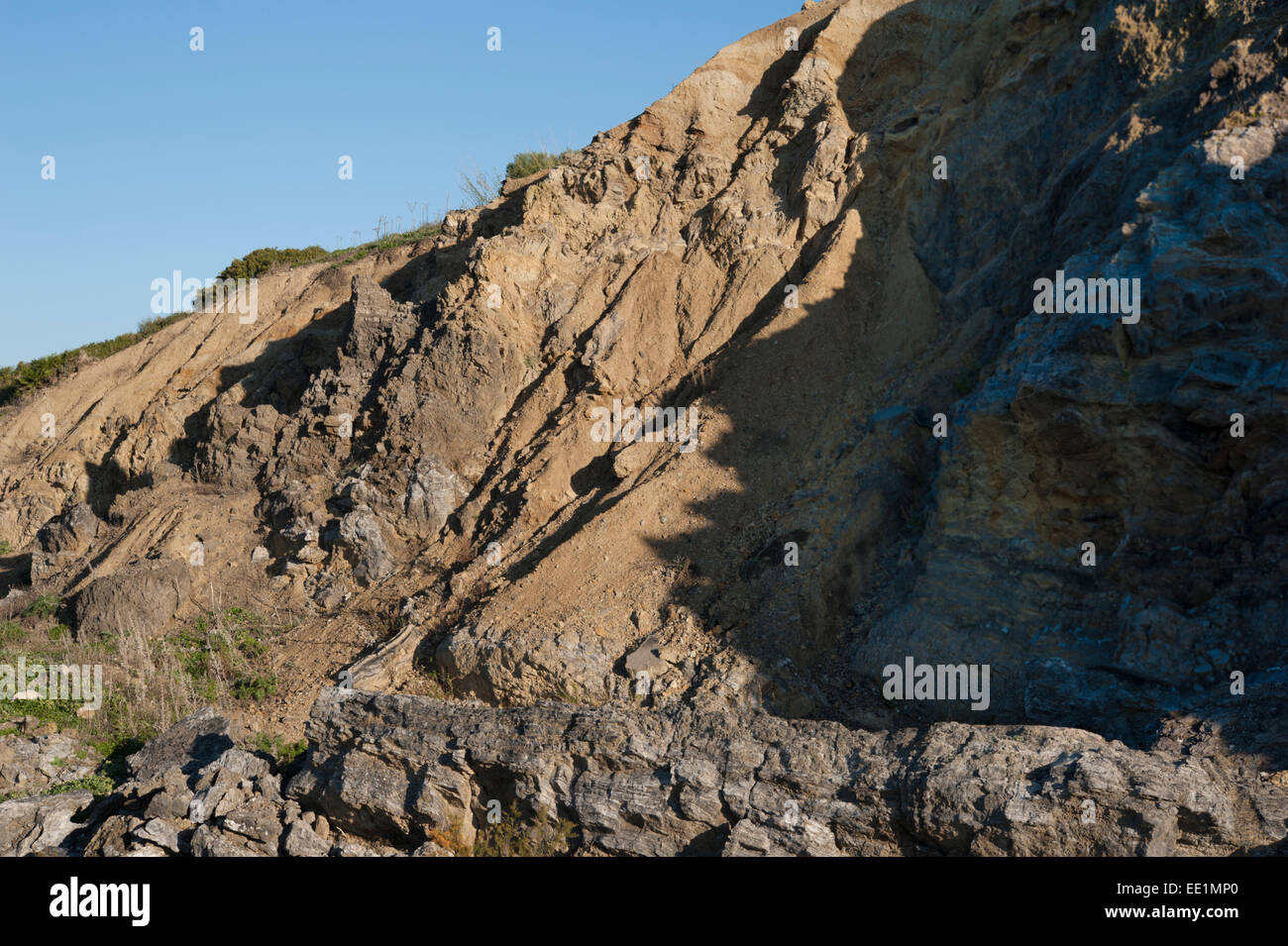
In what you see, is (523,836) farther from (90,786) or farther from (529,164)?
(529,164)

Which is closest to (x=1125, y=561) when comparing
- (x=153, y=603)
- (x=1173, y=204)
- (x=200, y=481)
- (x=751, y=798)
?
(x=1173, y=204)

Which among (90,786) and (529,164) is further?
(529,164)

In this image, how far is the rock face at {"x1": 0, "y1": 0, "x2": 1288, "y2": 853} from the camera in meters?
7.35

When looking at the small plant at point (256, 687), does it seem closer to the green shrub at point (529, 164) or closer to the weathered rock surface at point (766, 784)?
the weathered rock surface at point (766, 784)

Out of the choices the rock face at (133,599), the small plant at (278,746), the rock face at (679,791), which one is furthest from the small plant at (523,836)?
the rock face at (133,599)

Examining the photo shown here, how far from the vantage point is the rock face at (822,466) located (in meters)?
7.35

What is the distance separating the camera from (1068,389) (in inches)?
351

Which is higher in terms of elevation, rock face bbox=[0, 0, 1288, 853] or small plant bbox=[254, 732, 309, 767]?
rock face bbox=[0, 0, 1288, 853]

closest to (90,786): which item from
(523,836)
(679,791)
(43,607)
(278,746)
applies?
(278,746)

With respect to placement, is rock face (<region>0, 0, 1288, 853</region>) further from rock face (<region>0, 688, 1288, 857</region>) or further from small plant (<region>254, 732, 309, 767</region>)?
small plant (<region>254, 732, 309, 767</region>)

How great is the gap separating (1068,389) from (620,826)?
5.18 metres

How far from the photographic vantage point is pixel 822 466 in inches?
426

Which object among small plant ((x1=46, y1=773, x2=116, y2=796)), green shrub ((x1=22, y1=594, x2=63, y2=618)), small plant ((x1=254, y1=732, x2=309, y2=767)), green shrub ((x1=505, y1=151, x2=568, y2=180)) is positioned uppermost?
green shrub ((x1=505, y1=151, x2=568, y2=180))

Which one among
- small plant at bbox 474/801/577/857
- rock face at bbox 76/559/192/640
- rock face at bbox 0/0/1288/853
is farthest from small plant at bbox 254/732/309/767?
small plant at bbox 474/801/577/857
